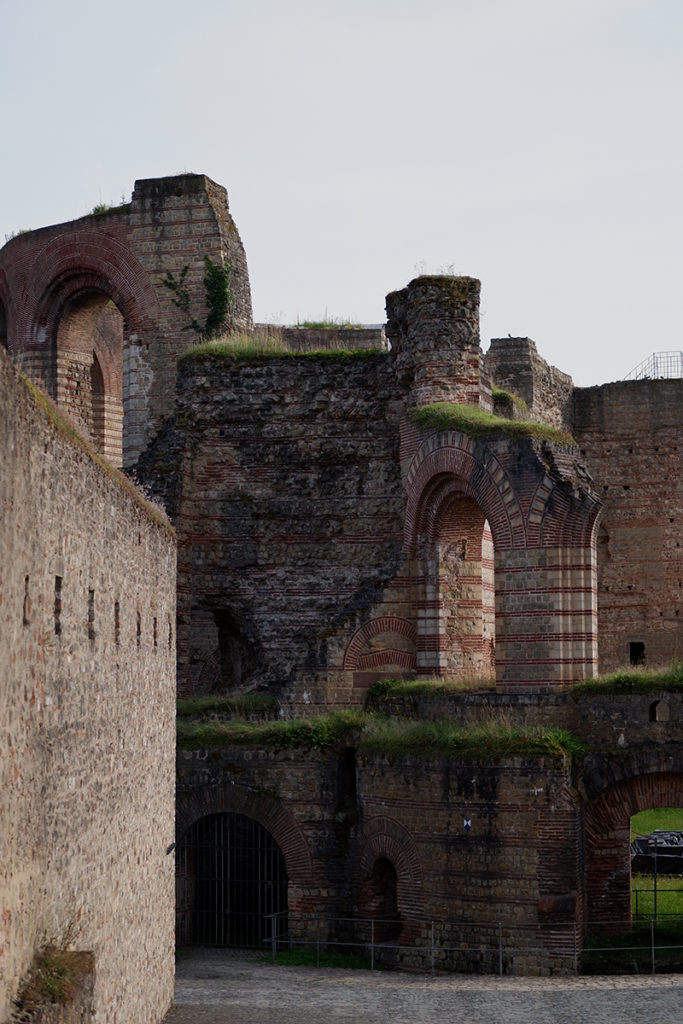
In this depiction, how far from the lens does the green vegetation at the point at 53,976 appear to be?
7.89 meters

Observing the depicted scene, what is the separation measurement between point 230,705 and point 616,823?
5.86m

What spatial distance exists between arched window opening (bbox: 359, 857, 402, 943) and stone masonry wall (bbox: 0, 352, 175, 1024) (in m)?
4.68

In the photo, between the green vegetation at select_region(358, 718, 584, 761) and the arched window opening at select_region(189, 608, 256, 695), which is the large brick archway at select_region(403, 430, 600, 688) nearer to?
the green vegetation at select_region(358, 718, 584, 761)

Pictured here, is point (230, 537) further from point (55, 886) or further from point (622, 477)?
point (55, 886)

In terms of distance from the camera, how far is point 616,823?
57.8 feet

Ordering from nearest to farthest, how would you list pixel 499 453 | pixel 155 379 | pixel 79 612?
pixel 79 612, pixel 499 453, pixel 155 379

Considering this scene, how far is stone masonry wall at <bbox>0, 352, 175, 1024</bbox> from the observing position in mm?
7906

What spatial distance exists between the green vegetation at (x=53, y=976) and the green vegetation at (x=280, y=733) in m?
10.3

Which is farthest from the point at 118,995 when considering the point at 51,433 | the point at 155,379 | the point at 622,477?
the point at 622,477

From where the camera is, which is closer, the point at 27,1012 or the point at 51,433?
the point at 27,1012

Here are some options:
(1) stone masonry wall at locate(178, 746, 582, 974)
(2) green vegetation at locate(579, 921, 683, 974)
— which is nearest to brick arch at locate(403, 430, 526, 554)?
(1) stone masonry wall at locate(178, 746, 582, 974)

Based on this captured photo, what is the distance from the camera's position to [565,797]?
1698 centimetres

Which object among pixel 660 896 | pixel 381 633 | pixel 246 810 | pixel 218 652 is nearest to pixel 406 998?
pixel 246 810

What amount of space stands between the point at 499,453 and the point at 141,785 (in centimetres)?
852
